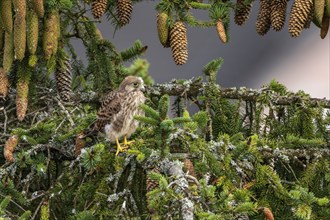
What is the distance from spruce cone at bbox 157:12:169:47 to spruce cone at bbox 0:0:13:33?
2.65 ft

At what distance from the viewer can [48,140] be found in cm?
552

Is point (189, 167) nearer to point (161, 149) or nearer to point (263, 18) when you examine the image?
point (161, 149)

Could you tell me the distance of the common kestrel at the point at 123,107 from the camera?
6203 mm

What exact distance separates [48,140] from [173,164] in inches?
39.4

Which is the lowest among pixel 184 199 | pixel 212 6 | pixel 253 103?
pixel 184 199

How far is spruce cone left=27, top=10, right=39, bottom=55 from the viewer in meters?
5.45

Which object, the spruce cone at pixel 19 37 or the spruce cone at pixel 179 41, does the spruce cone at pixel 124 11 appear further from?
the spruce cone at pixel 19 37

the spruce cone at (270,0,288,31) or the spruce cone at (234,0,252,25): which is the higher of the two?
the spruce cone at (234,0,252,25)

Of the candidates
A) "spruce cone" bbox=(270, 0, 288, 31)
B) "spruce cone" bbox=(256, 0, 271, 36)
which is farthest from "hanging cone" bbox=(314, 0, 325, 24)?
"spruce cone" bbox=(256, 0, 271, 36)

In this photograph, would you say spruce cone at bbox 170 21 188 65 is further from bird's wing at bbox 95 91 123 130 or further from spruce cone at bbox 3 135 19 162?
spruce cone at bbox 3 135 19 162

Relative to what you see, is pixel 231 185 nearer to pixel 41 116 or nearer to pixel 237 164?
pixel 237 164

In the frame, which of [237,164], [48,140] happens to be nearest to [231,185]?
[237,164]

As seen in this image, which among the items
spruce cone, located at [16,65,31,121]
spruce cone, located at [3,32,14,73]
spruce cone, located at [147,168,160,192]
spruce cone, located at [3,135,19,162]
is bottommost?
spruce cone, located at [147,168,160,192]

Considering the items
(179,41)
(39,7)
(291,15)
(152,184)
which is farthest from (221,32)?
(152,184)
